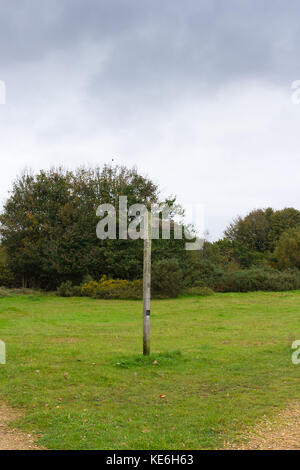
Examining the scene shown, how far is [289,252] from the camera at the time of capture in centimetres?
3875

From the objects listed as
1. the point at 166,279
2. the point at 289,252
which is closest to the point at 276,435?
the point at 166,279

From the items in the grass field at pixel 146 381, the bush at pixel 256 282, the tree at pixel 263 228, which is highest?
the tree at pixel 263 228

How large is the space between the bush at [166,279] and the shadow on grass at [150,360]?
17168 mm

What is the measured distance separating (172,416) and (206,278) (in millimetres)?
24398

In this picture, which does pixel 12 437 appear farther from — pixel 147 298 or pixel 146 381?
pixel 147 298

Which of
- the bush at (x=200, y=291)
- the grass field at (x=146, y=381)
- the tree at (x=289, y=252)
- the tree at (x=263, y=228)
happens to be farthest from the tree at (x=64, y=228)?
the tree at (x=263, y=228)

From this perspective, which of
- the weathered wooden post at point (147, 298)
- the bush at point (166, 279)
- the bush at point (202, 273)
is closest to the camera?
the weathered wooden post at point (147, 298)

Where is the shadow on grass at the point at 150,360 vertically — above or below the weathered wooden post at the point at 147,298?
below

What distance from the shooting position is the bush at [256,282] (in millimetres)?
30188

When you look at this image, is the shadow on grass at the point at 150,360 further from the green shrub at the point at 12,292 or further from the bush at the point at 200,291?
the green shrub at the point at 12,292

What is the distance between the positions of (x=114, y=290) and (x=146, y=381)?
19.2 m

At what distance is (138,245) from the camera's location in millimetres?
30891

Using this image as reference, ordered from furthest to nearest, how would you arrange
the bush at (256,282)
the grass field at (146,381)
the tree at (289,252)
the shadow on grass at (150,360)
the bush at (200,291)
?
the tree at (289,252) → the bush at (256,282) → the bush at (200,291) → the shadow on grass at (150,360) → the grass field at (146,381)

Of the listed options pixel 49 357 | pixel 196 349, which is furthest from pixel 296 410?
pixel 49 357
